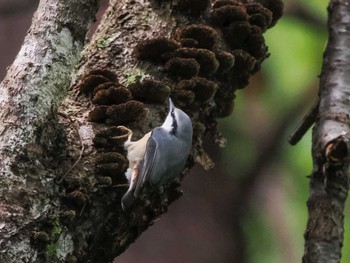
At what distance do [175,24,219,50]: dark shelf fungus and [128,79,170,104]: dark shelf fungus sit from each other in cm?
18

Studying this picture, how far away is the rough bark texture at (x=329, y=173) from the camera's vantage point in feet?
5.86

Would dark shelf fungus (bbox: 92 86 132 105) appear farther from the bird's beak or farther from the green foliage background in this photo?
the green foliage background

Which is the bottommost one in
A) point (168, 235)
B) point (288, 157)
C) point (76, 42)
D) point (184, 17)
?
point (168, 235)

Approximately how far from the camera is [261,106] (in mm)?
3172

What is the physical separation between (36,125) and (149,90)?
1.29 ft

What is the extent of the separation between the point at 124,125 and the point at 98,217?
0.27m

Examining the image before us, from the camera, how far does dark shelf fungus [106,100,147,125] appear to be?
5.96ft

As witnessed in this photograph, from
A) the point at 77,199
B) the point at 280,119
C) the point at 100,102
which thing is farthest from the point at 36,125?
the point at 280,119

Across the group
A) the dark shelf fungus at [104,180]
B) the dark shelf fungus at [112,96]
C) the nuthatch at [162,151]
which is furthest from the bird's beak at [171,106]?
the dark shelf fungus at [104,180]

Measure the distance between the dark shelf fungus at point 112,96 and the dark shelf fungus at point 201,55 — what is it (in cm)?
20

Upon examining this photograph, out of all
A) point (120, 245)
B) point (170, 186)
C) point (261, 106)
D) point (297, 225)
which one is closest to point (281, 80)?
point (261, 106)

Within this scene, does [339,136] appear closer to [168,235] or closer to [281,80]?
[281,80]

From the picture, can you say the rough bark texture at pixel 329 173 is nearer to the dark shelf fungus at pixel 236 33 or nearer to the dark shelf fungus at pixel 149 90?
the dark shelf fungus at pixel 236 33

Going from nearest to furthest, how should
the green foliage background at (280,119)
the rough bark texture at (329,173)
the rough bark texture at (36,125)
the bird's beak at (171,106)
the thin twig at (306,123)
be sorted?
the rough bark texture at (36,125) < the rough bark texture at (329,173) < the bird's beak at (171,106) < the thin twig at (306,123) < the green foliage background at (280,119)
